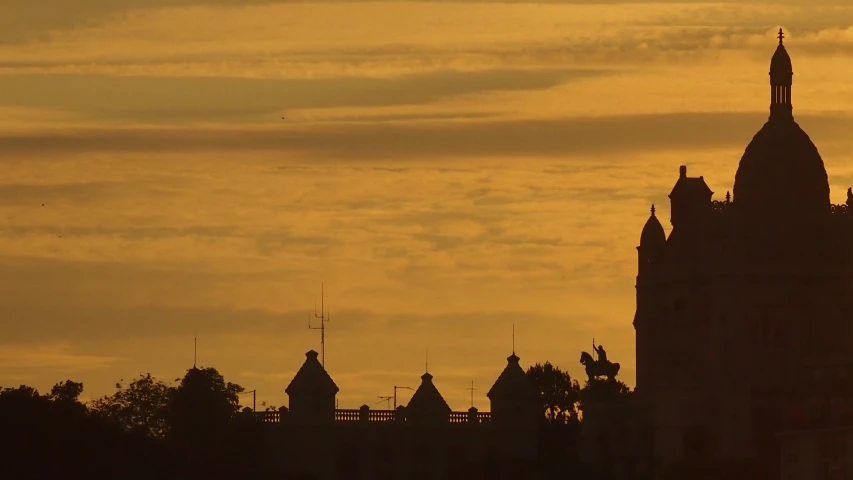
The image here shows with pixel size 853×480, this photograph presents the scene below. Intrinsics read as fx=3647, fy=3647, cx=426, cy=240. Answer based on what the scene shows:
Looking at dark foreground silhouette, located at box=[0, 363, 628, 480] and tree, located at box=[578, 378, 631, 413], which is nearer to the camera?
dark foreground silhouette, located at box=[0, 363, 628, 480]

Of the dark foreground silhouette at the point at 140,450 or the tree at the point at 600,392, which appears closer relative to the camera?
the dark foreground silhouette at the point at 140,450

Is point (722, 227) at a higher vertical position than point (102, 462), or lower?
higher

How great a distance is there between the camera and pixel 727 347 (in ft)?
652

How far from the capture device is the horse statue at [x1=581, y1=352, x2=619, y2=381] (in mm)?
197337

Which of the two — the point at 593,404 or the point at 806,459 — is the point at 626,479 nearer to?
the point at 593,404

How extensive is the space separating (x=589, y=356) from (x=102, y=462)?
A: 37091 millimetres

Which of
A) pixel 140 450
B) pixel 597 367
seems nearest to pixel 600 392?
pixel 597 367

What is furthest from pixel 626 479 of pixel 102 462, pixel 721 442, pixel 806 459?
pixel 102 462

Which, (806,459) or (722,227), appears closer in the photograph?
(806,459)

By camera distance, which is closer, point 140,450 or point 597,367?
point 140,450

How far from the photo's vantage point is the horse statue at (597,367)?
19734cm

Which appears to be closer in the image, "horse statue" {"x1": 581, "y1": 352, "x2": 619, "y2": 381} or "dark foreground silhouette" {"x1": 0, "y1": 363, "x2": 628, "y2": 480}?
"dark foreground silhouette" {"x1": 0, "y1": 363, "x2": 628, "y2": 480}

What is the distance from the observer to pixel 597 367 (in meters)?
198

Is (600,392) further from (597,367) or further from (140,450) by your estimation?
(140,450)
